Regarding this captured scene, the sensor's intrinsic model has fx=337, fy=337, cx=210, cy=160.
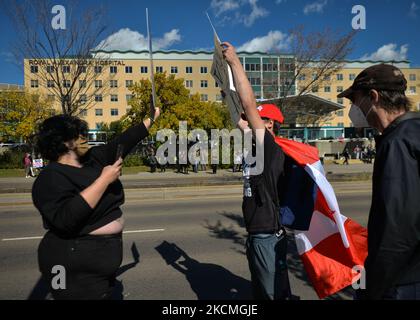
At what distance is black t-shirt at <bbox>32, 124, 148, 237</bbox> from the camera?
1.94m

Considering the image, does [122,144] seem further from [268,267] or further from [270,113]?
[268,267]

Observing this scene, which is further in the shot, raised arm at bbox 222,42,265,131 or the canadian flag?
the canadian flag

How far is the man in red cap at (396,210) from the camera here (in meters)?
1.49

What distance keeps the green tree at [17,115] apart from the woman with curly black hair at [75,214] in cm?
3381

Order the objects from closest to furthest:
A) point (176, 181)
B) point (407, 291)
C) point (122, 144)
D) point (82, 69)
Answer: point (407, 291) < point (122, 144) < point (176, 181) < point (82, 69)

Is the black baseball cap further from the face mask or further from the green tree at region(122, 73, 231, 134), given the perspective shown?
the green tree at region(122, 73, 231, 134)

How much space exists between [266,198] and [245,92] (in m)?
0.81

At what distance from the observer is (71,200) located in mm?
1964

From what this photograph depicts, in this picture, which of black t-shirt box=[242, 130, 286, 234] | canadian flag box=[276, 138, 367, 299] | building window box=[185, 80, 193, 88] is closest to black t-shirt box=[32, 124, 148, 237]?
black t-shirt box=[242, 130, 286, 234]

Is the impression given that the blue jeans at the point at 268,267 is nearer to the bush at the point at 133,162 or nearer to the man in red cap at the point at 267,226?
the man in red cap at the point at 267,226

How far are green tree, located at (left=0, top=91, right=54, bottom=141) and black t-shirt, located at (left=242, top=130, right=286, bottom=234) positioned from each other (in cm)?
3419

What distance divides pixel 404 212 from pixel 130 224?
7.10 meters

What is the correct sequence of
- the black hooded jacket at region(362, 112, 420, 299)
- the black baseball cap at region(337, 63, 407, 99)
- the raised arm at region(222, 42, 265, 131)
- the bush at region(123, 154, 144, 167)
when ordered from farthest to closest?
1. the bush at region(123, 154, 144, 167)
2. the raised arm at region(222, 42, 265, 131)
3. the black baseball cap at region(337, 63, 407, 99)
4. the black hooded jacket at region(362, 112, 420, 299)

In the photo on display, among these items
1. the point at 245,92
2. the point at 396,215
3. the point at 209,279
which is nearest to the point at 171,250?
the point at 209,279
